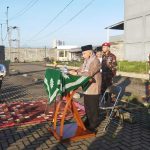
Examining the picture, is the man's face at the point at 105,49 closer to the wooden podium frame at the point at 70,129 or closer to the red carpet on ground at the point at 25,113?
the red carpet on ground at the point at 25,113

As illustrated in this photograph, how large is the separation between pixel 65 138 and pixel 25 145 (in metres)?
0.85

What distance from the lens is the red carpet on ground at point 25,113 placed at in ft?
25.6

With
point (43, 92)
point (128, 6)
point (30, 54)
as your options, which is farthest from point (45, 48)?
point (43, 92)

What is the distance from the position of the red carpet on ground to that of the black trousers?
1.31 metres

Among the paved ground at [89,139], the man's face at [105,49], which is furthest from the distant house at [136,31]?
the paved ground at [89,139]

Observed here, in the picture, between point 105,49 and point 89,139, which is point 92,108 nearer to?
point 89,139

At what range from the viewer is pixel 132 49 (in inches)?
1287

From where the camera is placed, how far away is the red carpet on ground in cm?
781

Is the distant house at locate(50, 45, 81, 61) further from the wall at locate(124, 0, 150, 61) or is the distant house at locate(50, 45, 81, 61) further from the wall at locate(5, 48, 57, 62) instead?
the wall at locate(124, 0, 150, 61)

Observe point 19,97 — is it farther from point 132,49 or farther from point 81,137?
point 132,49

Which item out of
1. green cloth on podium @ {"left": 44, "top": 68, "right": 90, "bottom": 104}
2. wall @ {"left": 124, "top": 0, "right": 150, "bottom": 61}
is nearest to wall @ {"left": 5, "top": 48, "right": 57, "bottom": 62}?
wall @ {"left": 124, "top": 0, "right": 150, "bottom": 61}

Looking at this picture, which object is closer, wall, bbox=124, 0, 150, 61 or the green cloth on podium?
the green cloth on podium

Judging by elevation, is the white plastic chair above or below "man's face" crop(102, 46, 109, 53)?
below

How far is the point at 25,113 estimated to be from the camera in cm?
878
